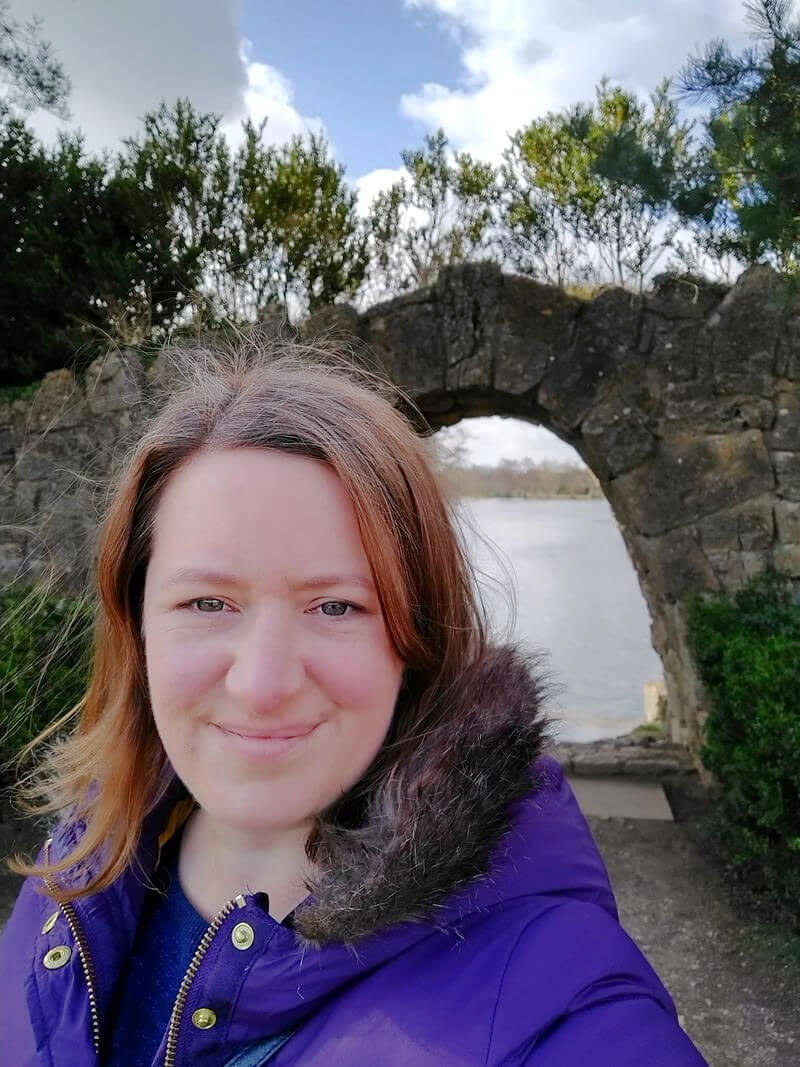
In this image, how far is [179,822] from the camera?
3.26 ft

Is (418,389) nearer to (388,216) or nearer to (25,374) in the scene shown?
(25,374)

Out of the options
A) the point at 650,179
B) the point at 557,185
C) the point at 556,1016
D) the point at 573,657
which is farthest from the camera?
the point at 557,185

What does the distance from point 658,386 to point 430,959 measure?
3.32m

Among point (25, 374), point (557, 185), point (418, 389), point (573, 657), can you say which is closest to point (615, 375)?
point (418, 389)

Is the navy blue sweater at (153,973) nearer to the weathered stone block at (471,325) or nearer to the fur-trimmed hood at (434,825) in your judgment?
the fur-trimmed hood at (434,825)

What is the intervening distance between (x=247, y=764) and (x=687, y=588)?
3.16m

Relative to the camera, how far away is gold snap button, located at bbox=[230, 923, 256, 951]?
73 cm

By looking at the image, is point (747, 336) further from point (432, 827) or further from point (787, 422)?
point (432, 827)

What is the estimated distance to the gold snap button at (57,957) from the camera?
80 centimetres

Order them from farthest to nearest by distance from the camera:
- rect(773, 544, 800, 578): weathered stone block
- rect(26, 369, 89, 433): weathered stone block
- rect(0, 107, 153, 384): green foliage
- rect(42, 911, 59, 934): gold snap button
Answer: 1. rect(0, 107, 153, 384): green foliage
2. rect(26, 369, 89, 433): weathered stone block
3. rect(773, 544, 800, 578): weathered stone block
4. rect(42, 911, 59, 934): gold snap button

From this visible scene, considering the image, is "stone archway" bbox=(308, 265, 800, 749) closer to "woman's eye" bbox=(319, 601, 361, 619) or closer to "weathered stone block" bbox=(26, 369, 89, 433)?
"weathered stone block" bbox=(26, 369, 89, 433)

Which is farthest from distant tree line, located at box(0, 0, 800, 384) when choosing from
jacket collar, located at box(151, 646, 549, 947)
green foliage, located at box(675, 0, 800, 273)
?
jacket collar, located at box(151, 646, 549, 947)

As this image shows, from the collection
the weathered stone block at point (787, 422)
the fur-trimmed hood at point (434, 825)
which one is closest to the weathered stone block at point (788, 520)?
the weathered stone block at point (787, 422)

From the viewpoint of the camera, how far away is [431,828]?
2.37ft
